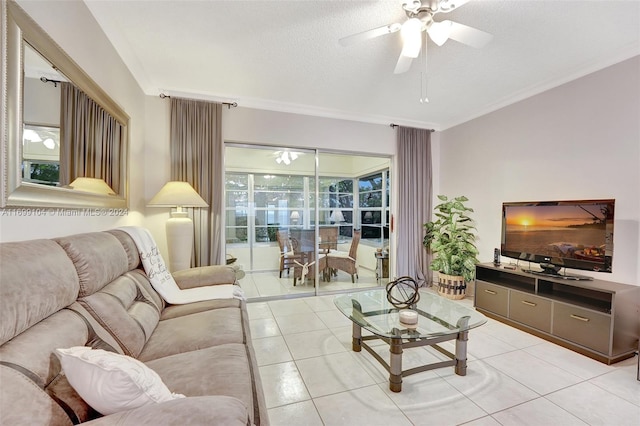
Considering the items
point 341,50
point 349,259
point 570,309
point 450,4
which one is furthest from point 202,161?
point 570,309

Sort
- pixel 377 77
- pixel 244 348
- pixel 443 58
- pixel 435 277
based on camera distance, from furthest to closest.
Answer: pixel 435 277, pixel 377 77, pixel 443 58, pixel 244 348

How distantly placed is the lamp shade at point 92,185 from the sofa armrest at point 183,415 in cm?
140

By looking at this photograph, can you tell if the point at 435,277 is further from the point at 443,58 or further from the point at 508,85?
the point at 443,58

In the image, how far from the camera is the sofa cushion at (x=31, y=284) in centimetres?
84

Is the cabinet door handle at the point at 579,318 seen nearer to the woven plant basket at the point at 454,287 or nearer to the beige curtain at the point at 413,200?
the woven plant basket at the point at 454,287

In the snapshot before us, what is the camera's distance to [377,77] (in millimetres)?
2926

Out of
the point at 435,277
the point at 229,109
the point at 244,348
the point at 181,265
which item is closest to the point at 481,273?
the point at 435,277

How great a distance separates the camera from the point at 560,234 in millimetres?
2648

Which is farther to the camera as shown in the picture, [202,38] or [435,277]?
[435,277]

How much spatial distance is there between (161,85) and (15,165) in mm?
2413

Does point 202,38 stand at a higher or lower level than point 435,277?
higher

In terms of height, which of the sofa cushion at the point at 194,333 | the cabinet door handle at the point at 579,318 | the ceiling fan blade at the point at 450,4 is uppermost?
the ceiling fan blade at the point at 450,4

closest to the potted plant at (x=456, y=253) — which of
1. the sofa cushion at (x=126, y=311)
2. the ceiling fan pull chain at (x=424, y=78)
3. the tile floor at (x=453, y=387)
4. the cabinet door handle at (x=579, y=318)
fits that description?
the tile floor at (x=453, y=387)

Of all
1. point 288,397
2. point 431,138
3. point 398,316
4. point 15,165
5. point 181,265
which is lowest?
point 288,397
